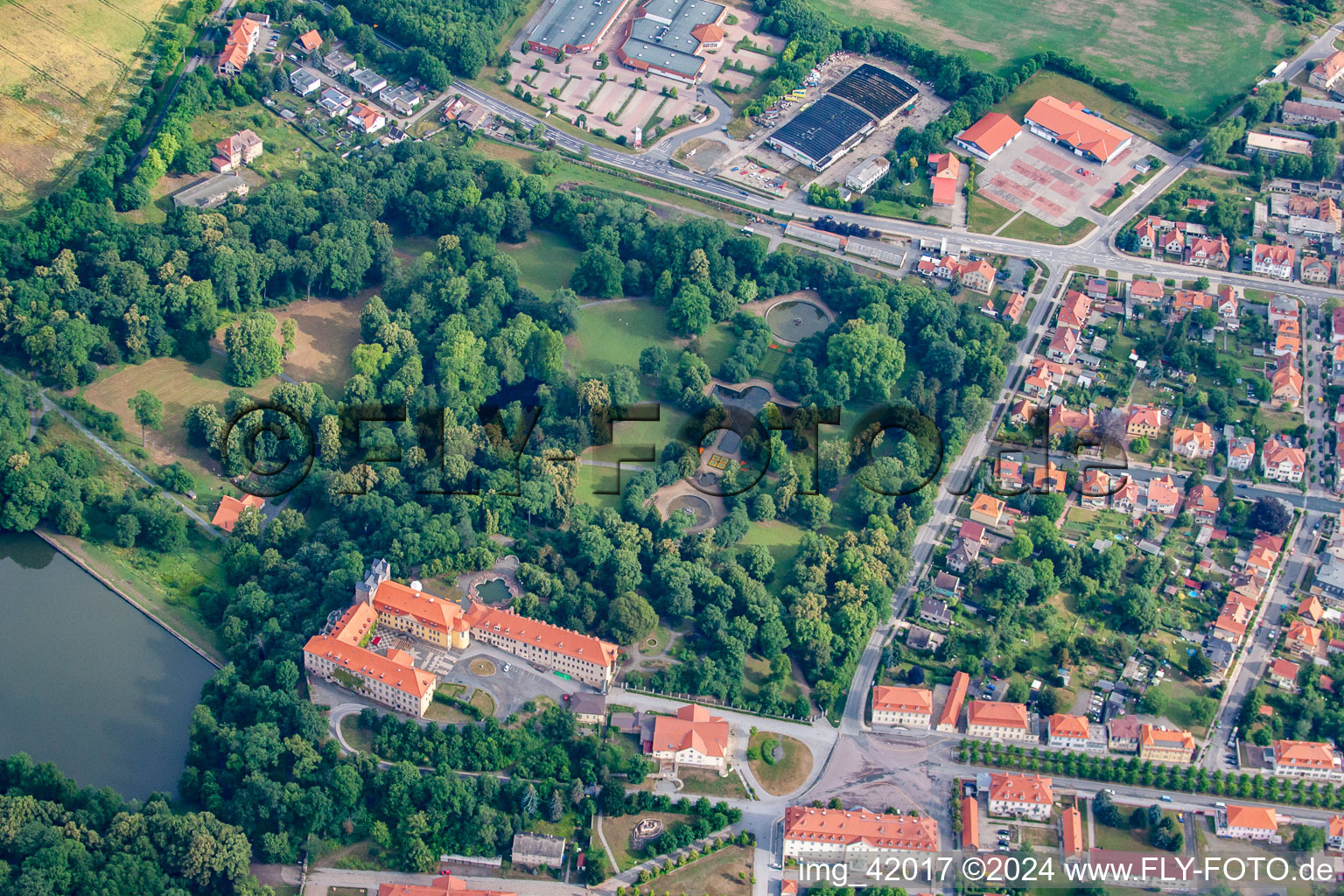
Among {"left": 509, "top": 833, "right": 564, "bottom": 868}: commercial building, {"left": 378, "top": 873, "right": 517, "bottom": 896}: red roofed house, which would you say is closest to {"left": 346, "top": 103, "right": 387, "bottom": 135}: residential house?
{"left": 509, "top": 833, "right": 564, "bottom": 868}: commercial building

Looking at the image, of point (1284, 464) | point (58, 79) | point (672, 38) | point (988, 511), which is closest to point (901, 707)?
point (988, 511)

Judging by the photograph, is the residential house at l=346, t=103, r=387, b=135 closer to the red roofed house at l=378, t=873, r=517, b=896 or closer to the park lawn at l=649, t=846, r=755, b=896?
Result: the red roofed house at l=378, t=873, r=517, b=896

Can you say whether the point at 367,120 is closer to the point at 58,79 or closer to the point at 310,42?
the point at 310,42

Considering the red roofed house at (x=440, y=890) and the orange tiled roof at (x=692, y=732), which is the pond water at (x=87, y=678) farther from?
the orange tiled roof at (x=692, y=732)

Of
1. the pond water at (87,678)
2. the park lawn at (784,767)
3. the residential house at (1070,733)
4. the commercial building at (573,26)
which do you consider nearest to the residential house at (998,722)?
the residential house at (1070,733)

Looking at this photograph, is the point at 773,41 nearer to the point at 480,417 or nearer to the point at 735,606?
the point at 480,417
